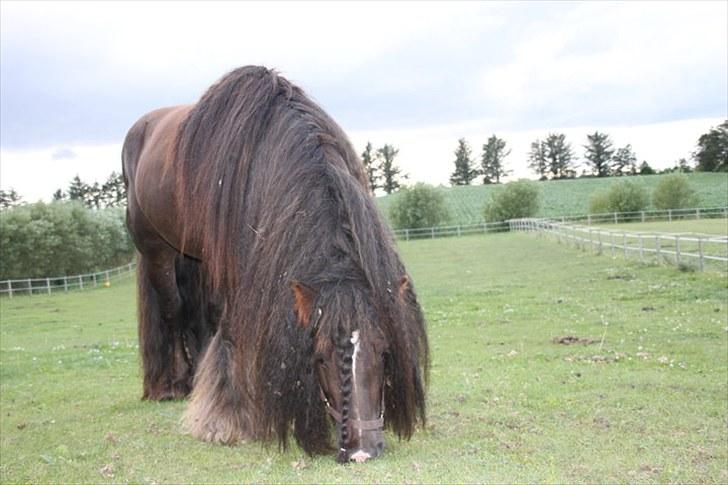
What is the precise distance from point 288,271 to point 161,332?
11.4 ft

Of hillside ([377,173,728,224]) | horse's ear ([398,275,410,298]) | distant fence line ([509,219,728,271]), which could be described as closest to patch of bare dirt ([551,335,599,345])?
distant fence line ([509,219,728,271])

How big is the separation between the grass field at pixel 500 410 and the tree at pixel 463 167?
10600 centimetres

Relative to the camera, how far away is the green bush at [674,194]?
58.1 metres

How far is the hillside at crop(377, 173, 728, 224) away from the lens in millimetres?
59062

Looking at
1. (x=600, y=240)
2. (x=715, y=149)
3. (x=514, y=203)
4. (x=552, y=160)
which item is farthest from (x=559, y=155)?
(x=600, y=240)

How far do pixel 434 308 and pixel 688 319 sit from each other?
6.62m

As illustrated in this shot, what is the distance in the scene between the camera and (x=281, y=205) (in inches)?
161

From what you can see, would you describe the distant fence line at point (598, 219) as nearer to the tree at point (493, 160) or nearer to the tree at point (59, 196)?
the tree at point (59, 196)

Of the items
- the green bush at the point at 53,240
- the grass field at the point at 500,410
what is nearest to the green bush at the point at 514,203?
the green bush at the point at 53,240

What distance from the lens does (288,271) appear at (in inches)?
151

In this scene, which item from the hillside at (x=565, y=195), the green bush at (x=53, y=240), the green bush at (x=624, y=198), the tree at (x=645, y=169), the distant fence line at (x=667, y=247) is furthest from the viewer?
the tree at (x=645, y=169)

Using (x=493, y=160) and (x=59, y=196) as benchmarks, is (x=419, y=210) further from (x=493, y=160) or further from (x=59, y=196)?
(x=493, y=160)

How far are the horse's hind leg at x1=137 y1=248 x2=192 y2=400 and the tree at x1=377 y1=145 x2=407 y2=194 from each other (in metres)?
80.4

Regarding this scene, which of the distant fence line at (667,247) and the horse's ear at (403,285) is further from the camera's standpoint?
the distant fence line at (667,247)
